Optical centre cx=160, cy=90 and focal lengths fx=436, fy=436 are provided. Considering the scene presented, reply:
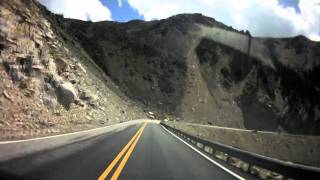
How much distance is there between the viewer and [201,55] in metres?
141

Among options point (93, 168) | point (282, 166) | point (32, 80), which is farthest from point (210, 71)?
point (93, 168)

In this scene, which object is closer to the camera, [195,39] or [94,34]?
[94,34]

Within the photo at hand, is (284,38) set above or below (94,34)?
above

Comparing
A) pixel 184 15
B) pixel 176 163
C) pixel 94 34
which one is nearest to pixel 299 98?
pixel 184 15

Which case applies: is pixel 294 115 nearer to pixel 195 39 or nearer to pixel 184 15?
pixel 195 39

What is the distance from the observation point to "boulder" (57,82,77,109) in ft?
125

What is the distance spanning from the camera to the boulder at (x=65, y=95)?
3812 cm

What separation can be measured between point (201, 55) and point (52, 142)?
128m

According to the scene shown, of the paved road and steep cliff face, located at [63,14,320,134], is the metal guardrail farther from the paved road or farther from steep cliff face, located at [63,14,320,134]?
steep cliff face, located at [63,14,320,134]

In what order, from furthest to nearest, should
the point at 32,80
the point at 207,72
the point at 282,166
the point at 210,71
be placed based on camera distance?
the point at 210,71, the point at 207,72, the point at 32,80, the point at 282,166

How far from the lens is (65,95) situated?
3881cm

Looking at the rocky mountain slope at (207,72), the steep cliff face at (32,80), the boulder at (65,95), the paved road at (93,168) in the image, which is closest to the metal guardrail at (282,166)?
the paved road at (93,168)

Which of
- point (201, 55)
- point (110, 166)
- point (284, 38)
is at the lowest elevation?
point (110, 166)

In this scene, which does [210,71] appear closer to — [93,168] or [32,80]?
[32,80]
